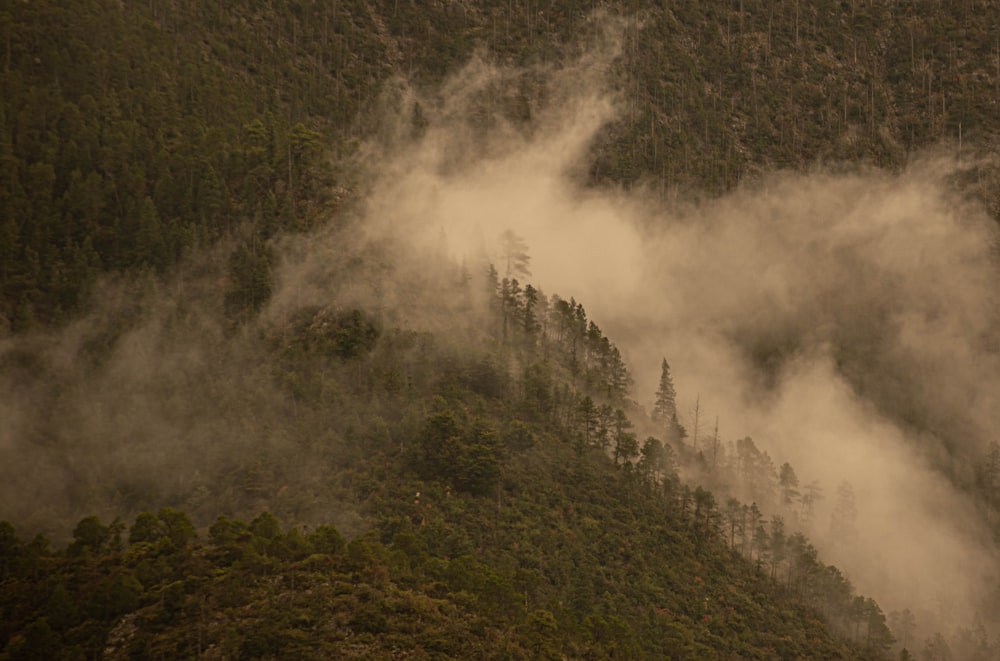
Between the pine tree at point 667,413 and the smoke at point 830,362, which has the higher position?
the smoke at point 830,362

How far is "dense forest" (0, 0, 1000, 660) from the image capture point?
79.1m

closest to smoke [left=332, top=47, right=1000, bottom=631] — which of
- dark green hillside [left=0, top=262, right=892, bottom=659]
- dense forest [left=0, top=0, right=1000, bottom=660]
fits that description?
dense forest [left=0, top=0, right=1000, bottom=660]

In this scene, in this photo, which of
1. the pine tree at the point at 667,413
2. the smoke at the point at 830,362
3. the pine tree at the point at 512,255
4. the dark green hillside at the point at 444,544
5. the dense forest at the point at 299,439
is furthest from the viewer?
the smoke at the point at 830,362

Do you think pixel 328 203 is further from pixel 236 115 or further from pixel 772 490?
pixel 772 490

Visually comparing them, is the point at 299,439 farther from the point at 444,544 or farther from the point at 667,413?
the point at 667,413

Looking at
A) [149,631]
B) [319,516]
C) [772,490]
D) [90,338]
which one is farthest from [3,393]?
[772,490]

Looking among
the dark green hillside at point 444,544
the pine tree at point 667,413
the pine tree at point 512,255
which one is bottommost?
the dark green hillside at point 444,544

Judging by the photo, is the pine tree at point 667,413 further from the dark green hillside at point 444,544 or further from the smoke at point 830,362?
the smoke at point 830,362

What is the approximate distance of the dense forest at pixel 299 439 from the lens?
79062 mm

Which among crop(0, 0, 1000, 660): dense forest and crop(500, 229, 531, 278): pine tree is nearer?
crop(0, 0, 1000, 660): dense forest

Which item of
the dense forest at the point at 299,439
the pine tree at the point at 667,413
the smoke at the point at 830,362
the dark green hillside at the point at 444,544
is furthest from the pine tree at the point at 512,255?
the pine tree at the point at 667,413

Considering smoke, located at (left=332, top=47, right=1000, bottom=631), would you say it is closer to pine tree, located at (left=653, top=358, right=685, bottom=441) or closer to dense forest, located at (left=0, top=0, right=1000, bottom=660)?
dense forest, located at (left=0, top=0, right=1000, bottom=660)

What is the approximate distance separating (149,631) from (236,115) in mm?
91986

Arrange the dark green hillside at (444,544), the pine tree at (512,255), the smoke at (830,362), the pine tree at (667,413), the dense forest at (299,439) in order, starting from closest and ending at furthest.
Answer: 1. the dark green hillside at (444,544)
2. the dense forest at (299,439)
3. the pine tree at (667,413)
4. the pine tree at (512,255)
5. the smoke at (830,362)
